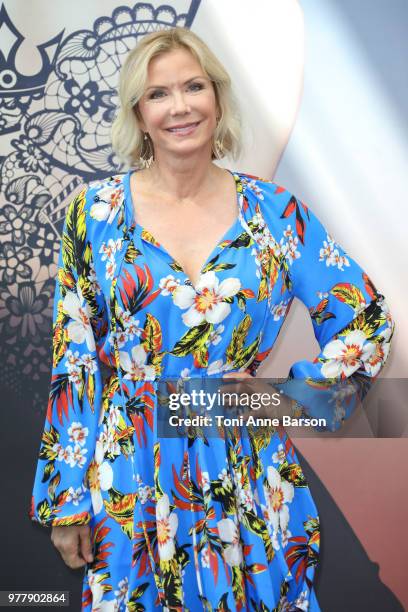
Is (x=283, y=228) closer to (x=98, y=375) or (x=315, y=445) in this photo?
(x=98, y=375)

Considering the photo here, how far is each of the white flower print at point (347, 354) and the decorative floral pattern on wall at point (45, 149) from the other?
876mm

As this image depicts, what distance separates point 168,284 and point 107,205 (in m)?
0.22


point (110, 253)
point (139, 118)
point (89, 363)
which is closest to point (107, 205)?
point (110, 253)

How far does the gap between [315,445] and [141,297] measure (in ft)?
3.34

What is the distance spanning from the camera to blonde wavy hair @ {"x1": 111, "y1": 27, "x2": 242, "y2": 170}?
146cm

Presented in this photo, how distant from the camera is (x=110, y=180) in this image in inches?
61.3

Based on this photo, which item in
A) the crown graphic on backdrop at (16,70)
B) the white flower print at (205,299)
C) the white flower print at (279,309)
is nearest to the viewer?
the white flower print at (205,299)

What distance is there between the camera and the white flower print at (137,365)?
4.68 feet

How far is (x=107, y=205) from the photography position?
1488 mm

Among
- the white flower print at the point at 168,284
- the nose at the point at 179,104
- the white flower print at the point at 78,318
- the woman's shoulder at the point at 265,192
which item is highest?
the nose at the point at 179,104

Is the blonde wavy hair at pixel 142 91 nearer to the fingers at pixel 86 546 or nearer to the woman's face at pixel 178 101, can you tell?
the woman's face at pixel 178 101

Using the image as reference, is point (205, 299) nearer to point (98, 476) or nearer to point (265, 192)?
point (265, 192)

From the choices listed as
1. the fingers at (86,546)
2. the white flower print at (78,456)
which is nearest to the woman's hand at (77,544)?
the fingers at (86,546)

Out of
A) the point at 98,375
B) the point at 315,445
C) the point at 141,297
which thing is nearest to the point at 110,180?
the point at 141,297
